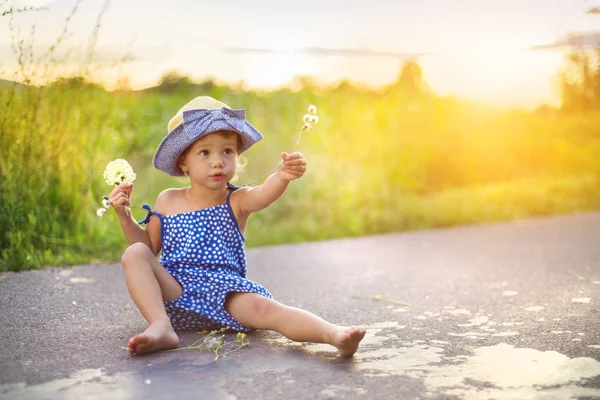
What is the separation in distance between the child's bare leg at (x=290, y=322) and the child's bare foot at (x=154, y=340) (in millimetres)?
323

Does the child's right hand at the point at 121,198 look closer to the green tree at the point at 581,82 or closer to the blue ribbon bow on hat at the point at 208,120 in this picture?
the blue ribbon bow on hat at the point at 208,120

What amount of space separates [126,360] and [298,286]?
1.75 meters

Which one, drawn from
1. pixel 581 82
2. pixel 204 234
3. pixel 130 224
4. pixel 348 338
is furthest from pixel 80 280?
pixel 581 82

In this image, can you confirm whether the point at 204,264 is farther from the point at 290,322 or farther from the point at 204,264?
the point at 290,322

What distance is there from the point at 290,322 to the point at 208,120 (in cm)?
86

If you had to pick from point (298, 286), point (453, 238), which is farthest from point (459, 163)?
point (298, 286)

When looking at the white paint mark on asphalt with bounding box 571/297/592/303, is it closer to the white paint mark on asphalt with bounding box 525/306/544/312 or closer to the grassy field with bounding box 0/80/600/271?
the white paint mark on asphalt with bounding box 525/306/544/312

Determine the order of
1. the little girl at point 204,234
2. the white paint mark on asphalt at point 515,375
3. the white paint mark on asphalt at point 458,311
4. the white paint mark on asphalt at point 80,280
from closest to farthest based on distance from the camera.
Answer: the white paint mark on asphalt at point 515,375
the little girl at point 204,234
the white paint mark on asphalt at point 458,311
the white paint mark on asphalt at point 80,280

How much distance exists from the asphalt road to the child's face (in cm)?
63

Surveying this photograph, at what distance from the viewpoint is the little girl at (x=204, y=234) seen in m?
2.84

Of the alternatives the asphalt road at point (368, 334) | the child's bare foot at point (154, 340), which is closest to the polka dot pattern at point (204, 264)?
the asphalt road at point (368, 334)

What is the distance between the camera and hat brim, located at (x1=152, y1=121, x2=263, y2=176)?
300 cm

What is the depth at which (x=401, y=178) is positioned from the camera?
7887 mm

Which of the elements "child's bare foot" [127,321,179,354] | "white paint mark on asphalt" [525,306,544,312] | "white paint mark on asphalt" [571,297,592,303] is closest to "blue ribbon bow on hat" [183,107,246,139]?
"child's bare foot" [127,321,179,354]
